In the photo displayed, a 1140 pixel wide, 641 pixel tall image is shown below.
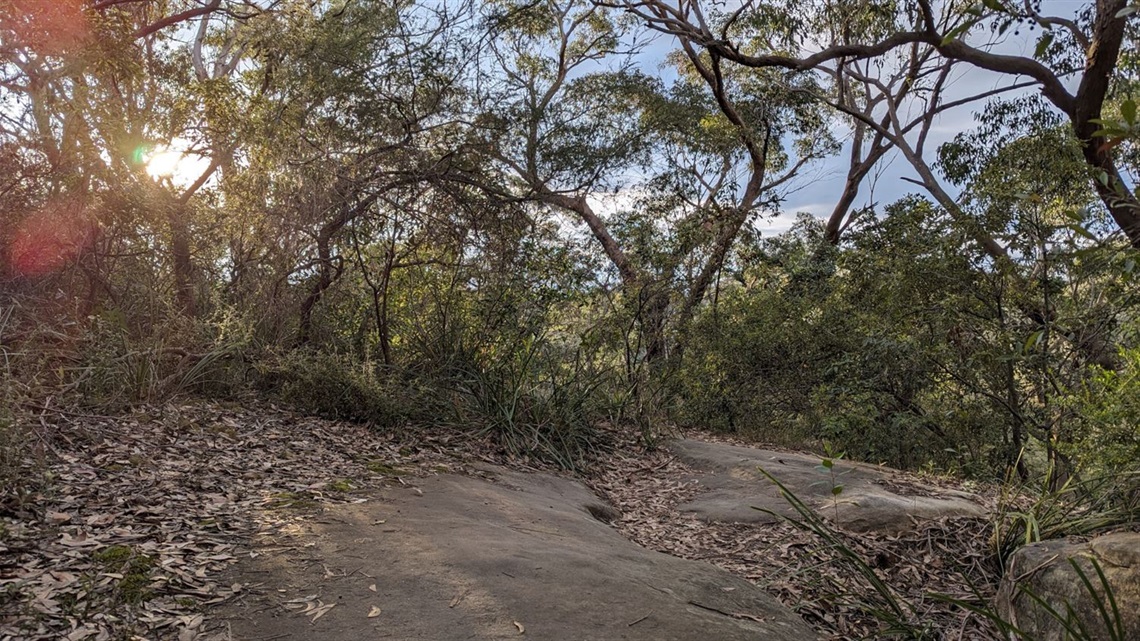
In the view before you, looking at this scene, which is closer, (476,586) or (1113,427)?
(476,586)

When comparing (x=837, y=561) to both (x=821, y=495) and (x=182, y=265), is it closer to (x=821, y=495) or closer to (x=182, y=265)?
(x=821, y=495)

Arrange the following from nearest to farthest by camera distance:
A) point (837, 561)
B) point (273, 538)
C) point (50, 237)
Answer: point (273, 538), point (837, 561), point (50, 237)

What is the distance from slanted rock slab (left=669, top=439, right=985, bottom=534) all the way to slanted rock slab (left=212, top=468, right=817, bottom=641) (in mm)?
1093

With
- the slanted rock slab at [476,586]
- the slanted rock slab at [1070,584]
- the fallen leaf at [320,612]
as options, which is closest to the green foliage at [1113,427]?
the slanted rock slab at [1070,584]

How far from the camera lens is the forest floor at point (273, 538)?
279cm

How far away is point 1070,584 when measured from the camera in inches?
134

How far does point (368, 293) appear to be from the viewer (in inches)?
318

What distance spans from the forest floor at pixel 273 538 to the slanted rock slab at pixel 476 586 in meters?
0.02

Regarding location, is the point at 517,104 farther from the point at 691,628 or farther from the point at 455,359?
the point at 691,628

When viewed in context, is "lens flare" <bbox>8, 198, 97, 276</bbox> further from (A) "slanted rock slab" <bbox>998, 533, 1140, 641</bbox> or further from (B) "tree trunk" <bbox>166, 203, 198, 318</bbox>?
(A) "slanted rock slab" <bbox>998, 533, 1140, 641</bbox>

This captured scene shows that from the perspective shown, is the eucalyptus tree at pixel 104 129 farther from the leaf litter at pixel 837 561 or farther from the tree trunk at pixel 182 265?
the leaf litter at pixel 837 561

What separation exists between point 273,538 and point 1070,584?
153 inches

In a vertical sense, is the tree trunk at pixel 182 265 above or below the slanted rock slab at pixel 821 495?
above

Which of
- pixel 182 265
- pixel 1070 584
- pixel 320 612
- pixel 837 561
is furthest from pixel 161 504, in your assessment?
pixel 1070 584
